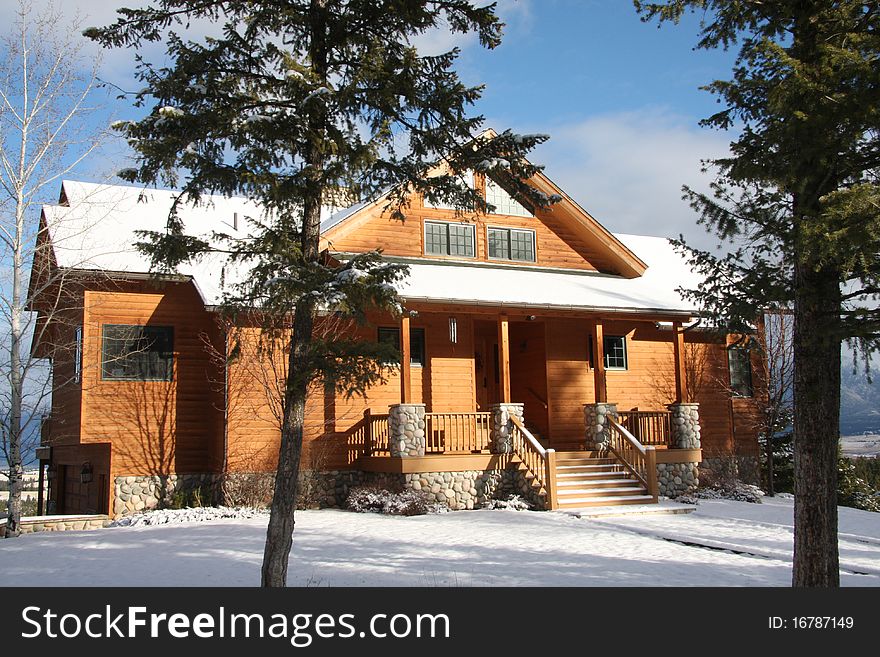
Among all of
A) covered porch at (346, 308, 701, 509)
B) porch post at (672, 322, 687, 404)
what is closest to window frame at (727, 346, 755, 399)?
covered porch at (346, 308, 701, 509)

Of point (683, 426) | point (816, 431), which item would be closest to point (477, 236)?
point (683, 426)

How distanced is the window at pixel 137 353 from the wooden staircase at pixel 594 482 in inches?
354

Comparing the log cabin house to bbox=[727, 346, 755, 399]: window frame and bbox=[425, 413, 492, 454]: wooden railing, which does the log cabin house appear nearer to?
bbox=[425, 413, 492, 454]: wooden railing

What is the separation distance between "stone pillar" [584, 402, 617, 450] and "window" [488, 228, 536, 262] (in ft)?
15.2

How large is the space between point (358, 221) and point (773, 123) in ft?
38.4

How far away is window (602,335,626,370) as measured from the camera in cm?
2127

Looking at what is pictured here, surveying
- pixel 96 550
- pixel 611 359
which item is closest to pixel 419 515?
pixel 96 550

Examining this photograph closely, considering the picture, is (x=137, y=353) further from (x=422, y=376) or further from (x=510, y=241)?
(x=510, y=241)

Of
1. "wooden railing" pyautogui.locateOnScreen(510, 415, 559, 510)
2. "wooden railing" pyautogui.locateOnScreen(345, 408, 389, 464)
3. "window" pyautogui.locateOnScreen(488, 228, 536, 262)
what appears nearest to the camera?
"wooden railing" pyautogui.locateOnScreen(510, 415, 559, 510)

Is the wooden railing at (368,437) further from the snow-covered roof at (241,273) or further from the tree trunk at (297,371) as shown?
the tree trunk at (297,371)

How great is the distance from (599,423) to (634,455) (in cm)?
110

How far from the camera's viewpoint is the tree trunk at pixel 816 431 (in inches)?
341

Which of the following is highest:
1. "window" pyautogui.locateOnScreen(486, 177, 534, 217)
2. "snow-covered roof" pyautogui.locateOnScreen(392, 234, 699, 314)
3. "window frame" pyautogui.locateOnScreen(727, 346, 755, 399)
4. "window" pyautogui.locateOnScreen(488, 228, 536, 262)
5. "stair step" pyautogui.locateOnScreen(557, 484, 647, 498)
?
"window" pyautogui.locateOnScreen(486, 177, 534, 217)
